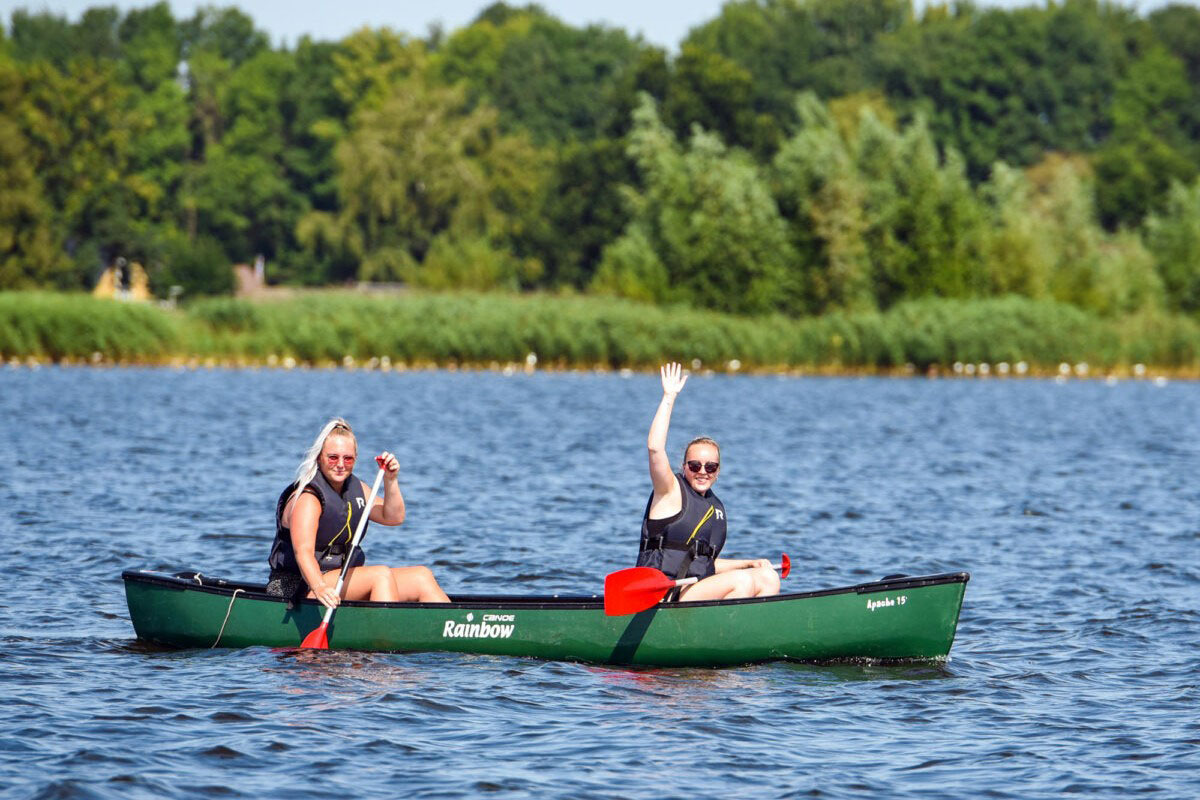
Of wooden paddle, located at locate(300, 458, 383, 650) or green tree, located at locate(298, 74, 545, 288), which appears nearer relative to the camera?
wooden paddle, located at locate(300, 458, 383, 650)

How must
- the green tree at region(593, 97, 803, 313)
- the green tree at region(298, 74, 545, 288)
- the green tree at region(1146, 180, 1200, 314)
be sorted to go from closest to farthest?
the green tree at region(593, 97, 803, 313) → the green tree at region(1146, 180, 1200, 314) → the green tree at region(298, 74, 545, 288)

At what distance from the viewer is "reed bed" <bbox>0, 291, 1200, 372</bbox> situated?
56969 millimetres

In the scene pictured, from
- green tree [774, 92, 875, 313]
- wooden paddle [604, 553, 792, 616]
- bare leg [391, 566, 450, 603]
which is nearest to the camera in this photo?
wooden paddle [604, 553, 792, 616]

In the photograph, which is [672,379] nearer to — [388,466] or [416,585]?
[388,466]

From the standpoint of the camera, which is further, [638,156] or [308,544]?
[638,156]

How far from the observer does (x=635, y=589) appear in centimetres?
1160

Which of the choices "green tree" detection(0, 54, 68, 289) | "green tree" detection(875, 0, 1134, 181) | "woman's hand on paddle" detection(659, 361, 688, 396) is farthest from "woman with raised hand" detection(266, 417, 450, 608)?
"green tree" detection(875, 0, 1134, 181)

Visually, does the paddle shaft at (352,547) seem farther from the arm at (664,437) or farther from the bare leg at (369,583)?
the arm at (664,437)

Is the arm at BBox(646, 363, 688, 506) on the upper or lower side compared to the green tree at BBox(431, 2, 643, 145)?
lower

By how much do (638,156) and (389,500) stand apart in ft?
214

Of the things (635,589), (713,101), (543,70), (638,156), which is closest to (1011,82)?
(543,70)

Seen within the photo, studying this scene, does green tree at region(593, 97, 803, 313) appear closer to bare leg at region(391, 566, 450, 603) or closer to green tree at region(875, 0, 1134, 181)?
green tree at region(875, 0, 1134, 181)

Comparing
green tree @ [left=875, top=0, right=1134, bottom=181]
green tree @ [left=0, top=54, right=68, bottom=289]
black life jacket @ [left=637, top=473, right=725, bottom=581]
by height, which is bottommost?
black life jacket @ [left=637, top=473, right=725, bottom=581]

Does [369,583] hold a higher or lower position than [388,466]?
lower
